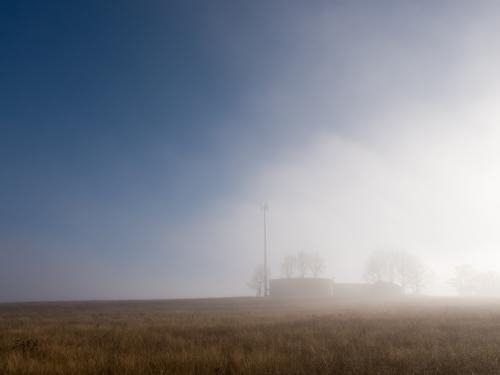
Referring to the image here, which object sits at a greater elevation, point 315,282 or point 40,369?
point 40,369

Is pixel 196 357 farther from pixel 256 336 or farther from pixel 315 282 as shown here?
pixel 315 282

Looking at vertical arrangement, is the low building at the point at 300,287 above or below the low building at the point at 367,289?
above

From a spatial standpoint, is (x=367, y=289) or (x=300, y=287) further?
(x=367, y=289)

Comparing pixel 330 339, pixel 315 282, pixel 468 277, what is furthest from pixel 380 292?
pixel 330 339

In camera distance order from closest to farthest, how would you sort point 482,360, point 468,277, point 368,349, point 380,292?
point 482,360
point 368,349
point 380,292
point 468,277

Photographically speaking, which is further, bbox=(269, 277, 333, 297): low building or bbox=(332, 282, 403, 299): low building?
bbox=(332, 282, 403, 299): low building

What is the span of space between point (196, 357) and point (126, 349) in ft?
9.90

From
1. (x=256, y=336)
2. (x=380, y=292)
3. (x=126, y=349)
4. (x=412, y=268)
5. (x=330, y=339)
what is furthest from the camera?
(x=412, y=268)

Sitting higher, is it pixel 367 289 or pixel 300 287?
pixel 300 287

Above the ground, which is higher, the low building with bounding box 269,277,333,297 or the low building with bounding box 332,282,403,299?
the low building with bounding box 269,277,333,297

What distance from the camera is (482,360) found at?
328 inches

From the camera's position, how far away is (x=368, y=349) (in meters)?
10.1

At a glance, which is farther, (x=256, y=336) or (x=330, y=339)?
(x=256, y=336)

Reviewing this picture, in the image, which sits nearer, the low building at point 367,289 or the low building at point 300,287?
the low building at point 300,287
